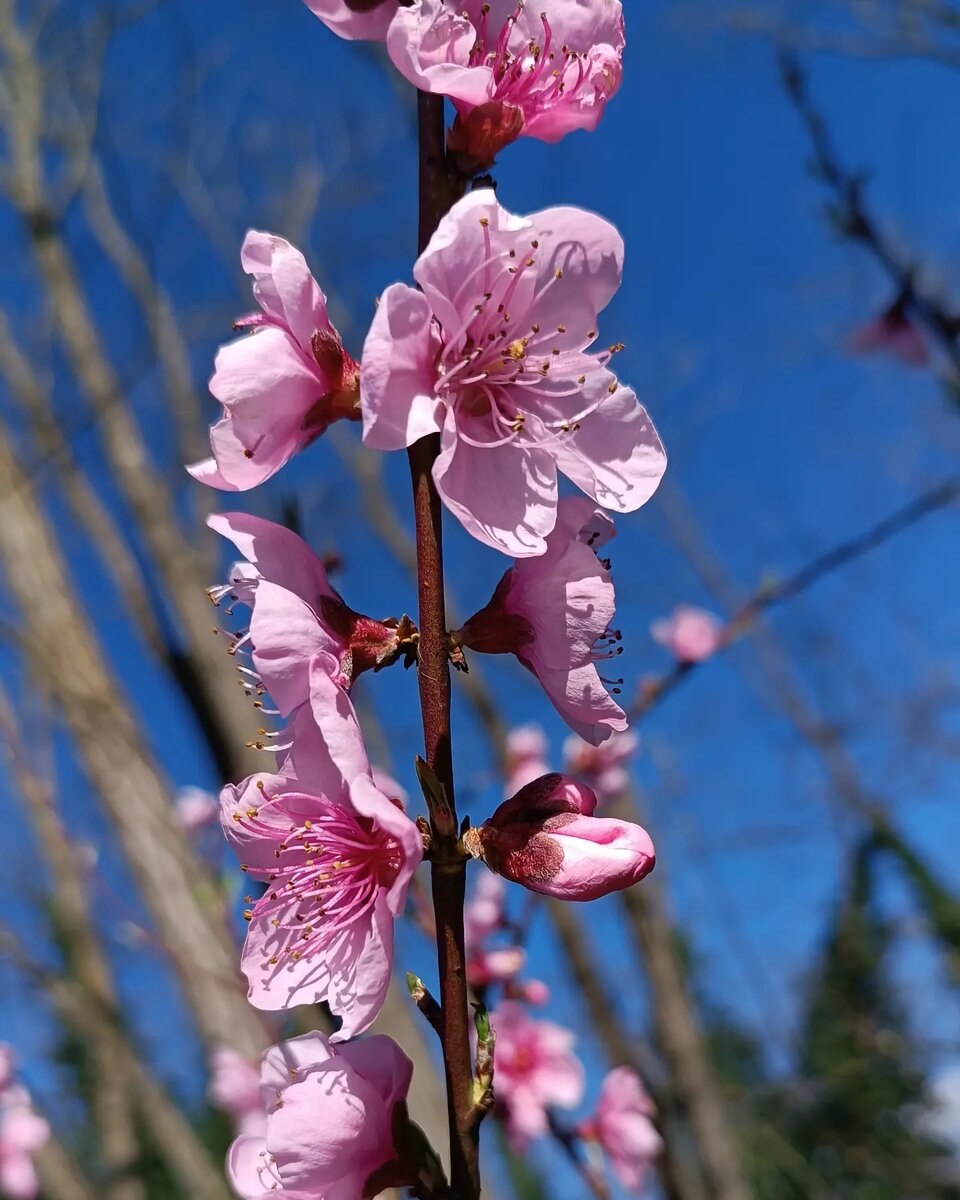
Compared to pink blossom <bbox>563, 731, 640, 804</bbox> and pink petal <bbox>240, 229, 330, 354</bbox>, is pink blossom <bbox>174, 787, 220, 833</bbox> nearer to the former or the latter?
pink blossom <bbox>563, 731, 640, 804</bbox>

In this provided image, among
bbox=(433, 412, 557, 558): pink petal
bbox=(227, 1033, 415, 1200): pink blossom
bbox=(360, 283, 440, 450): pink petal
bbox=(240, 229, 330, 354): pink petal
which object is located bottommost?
bbox=(227, 1033, 415, 1200): pink blossom

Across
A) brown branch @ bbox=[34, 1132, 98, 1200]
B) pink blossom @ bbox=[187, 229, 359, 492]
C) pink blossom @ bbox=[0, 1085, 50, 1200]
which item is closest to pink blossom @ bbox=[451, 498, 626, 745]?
pink blossom @ bbox=[187, 229, 359, 492]

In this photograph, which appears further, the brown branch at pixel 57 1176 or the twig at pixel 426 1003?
the brown branch at pixel 57 1176

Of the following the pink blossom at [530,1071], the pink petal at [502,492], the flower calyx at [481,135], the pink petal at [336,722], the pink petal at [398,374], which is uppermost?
the flower calyx at [481,135]

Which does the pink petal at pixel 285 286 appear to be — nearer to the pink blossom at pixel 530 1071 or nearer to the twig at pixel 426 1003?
the twig at pixel 426 1003

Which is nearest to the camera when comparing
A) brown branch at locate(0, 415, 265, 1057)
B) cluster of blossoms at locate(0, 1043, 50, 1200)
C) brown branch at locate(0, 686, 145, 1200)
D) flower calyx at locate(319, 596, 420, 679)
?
flower calyx at locate(319, 596, 420, 679)

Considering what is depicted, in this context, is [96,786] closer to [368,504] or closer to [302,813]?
[302,813]

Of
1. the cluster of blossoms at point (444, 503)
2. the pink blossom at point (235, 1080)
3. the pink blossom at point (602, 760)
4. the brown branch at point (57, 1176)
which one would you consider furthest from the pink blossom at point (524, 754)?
the brown branch at point (57, 1176)
